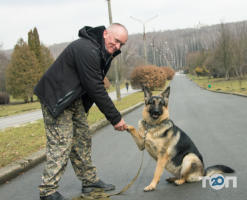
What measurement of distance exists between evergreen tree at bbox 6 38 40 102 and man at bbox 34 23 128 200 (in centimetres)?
4270

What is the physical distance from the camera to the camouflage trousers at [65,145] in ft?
10.6

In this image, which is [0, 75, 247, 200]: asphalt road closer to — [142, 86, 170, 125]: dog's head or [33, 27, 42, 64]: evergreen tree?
[142, 86, 170, 125]: dog's head

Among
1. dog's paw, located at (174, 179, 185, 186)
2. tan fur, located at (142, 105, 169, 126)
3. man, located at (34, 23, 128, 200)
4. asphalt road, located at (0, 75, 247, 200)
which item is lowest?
asphalt road, located at (0, 75, 247, 200)

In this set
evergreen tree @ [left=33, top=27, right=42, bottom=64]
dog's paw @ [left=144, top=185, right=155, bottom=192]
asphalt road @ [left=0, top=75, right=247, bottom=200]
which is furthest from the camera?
evergreen tree @ [left=33, top=27, right=42, bottom=64]

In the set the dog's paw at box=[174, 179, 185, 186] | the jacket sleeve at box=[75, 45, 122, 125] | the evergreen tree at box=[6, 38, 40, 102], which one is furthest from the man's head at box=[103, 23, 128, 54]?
the evergreen tree at box=[6, 38, 40, 102]

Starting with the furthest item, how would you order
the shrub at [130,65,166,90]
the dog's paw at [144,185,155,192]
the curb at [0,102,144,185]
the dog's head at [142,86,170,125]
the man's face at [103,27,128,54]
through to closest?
the shrub at [130,65,166,90] < the curb at [0,102,144,185] < the dog's head at [142,86,170,125] < the dog's paw at [144,185,155,192] < the man's face at [103,27,128,54]

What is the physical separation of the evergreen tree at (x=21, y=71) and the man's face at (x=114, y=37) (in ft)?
140

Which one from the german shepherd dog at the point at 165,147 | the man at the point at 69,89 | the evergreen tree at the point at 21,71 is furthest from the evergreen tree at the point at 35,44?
the man at the point at 69,89

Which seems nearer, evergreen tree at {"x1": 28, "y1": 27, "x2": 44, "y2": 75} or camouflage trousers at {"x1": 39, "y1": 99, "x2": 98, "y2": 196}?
camouflage trousers at {"x1": 39, "y1": 99, "x2": 98, "y2": 196}

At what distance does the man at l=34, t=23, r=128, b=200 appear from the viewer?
3189 millimetres

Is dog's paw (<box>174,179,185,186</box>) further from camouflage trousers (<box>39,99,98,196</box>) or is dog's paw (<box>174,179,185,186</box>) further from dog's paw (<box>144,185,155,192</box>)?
camouflage trousers (<box>39,99,98,196</box>)

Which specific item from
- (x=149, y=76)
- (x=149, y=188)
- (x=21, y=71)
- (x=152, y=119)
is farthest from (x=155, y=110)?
(x=21, y=71)

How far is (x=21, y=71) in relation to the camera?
4412 centimetres

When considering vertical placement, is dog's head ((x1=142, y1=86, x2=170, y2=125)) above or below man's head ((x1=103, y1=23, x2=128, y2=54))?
below
